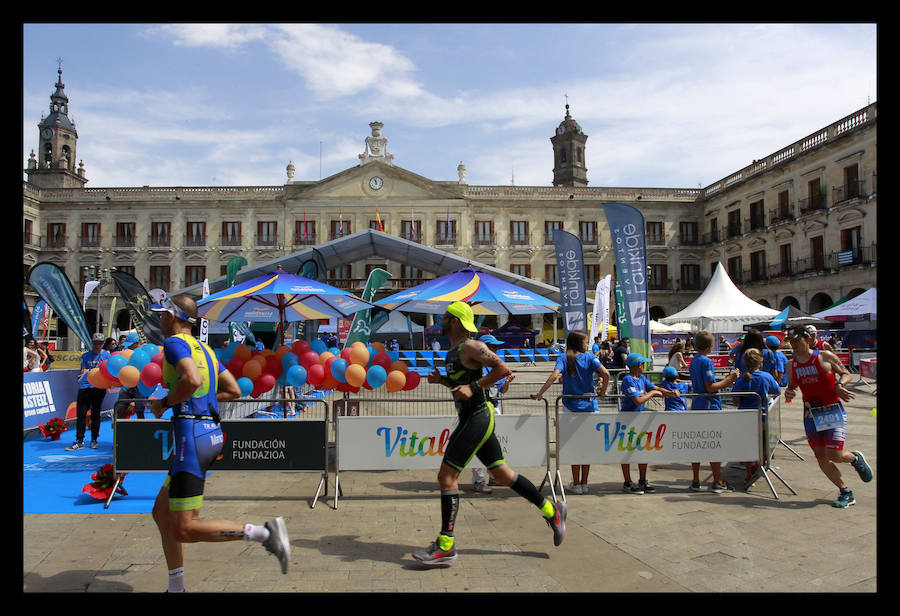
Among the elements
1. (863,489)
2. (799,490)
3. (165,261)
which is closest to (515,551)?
(799,490)

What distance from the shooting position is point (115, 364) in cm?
668

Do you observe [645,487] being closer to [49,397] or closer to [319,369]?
[319,369]

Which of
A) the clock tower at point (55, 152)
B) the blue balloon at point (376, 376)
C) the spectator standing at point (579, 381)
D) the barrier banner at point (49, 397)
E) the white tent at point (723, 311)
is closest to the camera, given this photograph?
the spectator standing at point (579, 381)

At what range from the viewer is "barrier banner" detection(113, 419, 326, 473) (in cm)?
634

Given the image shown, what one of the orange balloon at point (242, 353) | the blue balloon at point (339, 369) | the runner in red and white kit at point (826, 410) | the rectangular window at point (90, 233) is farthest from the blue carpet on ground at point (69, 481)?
the rectangular window at point (90, 233)

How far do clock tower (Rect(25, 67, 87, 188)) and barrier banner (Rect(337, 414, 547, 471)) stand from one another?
2275 inches

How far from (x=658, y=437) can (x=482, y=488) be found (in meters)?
2.01

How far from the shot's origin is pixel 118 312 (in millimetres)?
45469

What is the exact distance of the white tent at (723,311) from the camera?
71.6 feet

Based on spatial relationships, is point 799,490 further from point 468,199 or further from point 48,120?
point 48,120

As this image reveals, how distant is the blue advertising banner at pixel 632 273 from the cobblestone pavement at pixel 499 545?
4235 millimetres

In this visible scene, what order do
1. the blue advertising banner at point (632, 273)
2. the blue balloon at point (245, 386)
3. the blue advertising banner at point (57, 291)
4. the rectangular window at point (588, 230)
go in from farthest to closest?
the rectangular window at point (588, 230) < the blue advertising banner at point (632, 273) < the blue advertising banner at point (57, 291) < the blue balloon at point (245, 386)

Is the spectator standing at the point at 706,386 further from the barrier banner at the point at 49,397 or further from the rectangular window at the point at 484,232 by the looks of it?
the rectangular window at the point at 484,232

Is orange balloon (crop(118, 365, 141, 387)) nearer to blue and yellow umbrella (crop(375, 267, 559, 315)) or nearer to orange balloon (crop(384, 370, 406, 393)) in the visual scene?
orange balloon (crop(384, 370, 406, 393))
